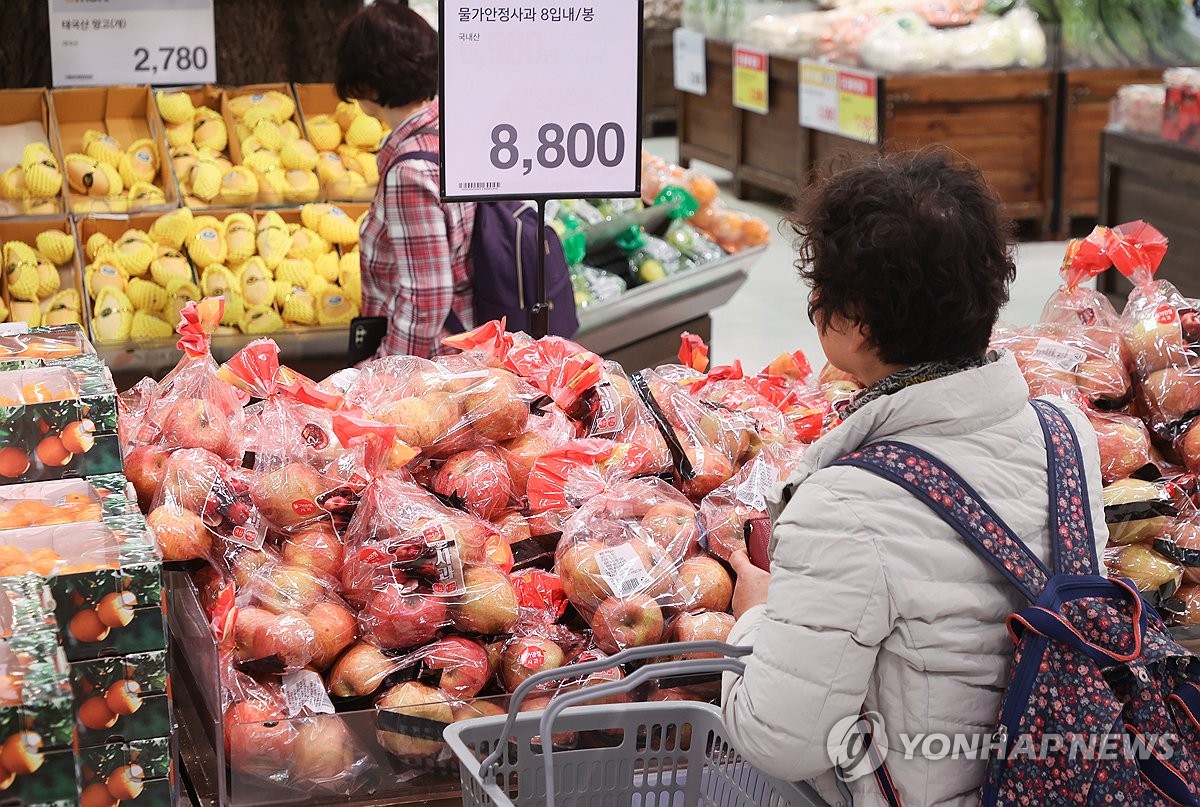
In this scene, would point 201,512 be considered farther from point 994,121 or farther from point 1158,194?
point 994,121

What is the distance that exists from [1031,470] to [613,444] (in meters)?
0.84

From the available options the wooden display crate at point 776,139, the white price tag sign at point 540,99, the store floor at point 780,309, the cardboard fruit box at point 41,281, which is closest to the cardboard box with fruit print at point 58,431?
the white price tag sign at point 540,99

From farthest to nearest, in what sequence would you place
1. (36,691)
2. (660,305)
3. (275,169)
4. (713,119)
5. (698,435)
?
(713,119) < (660,305) < (275,169) < (698,435) < (36,691)

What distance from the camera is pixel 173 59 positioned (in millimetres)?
4512

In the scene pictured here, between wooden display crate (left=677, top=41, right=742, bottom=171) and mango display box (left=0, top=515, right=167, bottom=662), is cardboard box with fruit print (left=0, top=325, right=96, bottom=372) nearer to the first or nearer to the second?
mango display box (left=0, top=515, right=167, bottom=662)

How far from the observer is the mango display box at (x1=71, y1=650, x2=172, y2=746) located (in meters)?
1.45

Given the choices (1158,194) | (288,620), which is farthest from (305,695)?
(1158,194)

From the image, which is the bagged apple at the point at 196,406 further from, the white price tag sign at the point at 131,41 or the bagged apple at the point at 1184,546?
the white price tag sign at the point at 131,41

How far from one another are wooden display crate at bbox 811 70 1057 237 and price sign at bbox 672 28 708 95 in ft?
6.39

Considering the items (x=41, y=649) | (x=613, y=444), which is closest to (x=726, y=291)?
(x=613, y=444)

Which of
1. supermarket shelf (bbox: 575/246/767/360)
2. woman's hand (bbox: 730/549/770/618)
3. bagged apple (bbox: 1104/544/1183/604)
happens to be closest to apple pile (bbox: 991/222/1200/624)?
bagged apple (bbox: 1104/544/1183/604)

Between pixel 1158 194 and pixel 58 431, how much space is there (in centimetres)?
551

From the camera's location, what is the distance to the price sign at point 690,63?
922cm

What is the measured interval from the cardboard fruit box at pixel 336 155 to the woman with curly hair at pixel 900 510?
290cm
